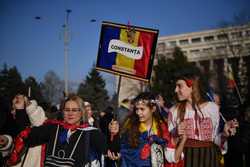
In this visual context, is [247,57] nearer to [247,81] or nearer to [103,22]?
[247,81]

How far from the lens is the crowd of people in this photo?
157 inches

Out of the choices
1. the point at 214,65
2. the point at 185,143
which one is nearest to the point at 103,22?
the point at 185,143

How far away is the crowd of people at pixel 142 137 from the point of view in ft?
13.1

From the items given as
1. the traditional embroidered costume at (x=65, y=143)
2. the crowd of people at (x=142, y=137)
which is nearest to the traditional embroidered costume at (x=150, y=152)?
the crowd of people at (x=142, y=137)

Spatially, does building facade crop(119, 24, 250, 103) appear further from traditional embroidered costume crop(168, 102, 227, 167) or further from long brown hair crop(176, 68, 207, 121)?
traditional embroidered costume crop(168, 102, 227, 167)

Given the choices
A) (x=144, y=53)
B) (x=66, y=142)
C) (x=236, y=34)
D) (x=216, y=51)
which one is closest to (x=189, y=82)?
(x=144, y=53)

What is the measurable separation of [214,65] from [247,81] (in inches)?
1069

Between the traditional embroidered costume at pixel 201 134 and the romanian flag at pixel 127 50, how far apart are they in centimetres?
138

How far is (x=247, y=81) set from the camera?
3728 cm

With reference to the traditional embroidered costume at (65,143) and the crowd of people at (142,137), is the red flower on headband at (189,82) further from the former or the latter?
the traditional embroidered costume at (65,143)

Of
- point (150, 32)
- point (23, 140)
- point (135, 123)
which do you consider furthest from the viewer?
point (150, 32)

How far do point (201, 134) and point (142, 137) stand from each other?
72cm

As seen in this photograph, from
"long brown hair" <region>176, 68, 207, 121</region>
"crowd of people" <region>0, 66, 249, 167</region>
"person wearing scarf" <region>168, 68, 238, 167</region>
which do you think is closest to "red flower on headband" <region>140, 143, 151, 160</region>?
"crowd of people" <region>0, 66, 249, 167</region>

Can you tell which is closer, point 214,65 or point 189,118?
point 189,118
